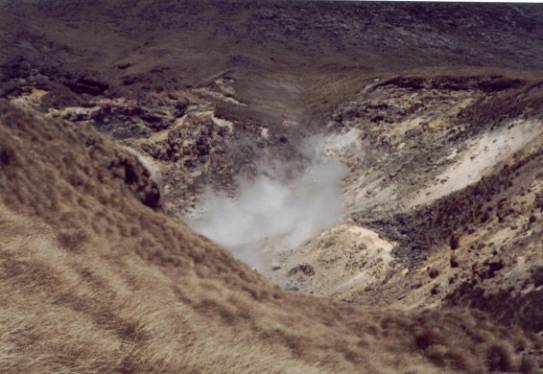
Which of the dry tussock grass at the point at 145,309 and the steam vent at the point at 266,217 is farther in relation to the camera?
the steam vent at the point at 266,217

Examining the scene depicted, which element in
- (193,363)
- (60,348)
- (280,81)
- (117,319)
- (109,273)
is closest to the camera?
(60,348)

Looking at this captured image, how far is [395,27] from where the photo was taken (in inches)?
2244

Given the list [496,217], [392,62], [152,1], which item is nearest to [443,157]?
[496,217]

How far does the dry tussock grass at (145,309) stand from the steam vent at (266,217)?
0.11 ft

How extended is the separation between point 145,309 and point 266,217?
16430 mm

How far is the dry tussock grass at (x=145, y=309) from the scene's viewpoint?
18.2 ft

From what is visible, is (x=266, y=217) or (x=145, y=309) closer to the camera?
(x=145, y=309)

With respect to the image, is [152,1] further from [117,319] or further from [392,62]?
[117,319]

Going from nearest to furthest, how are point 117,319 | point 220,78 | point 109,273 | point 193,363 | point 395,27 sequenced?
point 193,363
point 117,319
point 109,273
point 220,78
point 395,27

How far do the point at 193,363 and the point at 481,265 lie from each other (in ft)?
21.2

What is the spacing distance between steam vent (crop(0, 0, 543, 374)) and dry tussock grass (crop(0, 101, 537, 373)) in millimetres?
32

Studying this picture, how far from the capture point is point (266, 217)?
75.1ft

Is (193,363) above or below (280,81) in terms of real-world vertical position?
below

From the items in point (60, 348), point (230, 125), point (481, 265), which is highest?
point (230, 125)
